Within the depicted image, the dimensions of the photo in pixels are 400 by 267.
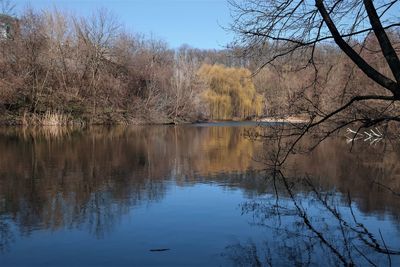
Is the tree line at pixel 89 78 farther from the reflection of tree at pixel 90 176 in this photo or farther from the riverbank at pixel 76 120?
the reflection of tree at pixel 90 176

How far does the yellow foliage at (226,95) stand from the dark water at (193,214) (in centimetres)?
3754

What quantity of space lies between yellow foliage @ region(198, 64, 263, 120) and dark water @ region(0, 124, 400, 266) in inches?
1478

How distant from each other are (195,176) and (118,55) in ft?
102

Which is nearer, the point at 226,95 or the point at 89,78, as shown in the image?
the point at 89,78

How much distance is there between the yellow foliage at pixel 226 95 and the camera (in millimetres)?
51375

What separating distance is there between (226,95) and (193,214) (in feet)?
146

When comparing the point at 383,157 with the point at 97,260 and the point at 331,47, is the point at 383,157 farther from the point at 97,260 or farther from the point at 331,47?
the point at 97,260

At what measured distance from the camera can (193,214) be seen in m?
7.77

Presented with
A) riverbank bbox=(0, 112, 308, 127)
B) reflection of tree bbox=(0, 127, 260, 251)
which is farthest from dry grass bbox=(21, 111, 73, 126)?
reflection of tree bbox=(0, 127, 260, 251)

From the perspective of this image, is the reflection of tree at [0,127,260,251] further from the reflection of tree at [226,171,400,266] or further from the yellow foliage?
the yellow foliage

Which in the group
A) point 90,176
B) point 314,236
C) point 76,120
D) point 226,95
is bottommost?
point 314,236

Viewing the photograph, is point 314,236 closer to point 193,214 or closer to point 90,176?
point 193,214

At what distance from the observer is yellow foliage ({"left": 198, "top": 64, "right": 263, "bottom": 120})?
51375 millimetres

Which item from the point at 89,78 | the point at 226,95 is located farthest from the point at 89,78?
the point at 226,95
